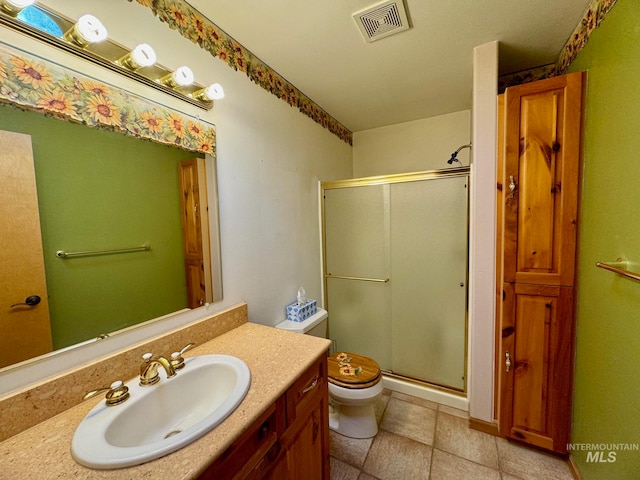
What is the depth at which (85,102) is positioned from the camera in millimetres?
853

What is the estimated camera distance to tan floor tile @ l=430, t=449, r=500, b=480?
1316 millimetres

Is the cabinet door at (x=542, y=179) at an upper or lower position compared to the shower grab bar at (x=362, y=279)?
upper

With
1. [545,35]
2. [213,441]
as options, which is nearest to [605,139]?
[545,35]

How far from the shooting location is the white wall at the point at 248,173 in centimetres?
91

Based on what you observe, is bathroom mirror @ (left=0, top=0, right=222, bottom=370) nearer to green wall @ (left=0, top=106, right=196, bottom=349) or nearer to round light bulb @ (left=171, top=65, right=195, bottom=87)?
green wall @ (left=0, top=106, right=196, bottom=349)

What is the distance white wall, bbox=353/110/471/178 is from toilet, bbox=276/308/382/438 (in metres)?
1.87

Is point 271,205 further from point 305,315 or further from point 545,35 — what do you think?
point 545,35

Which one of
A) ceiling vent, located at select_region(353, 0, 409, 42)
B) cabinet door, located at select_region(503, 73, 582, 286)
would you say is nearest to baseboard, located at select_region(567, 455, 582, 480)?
cabinet door, located at select_region(503, 73, 582, 286)

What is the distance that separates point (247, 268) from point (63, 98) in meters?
1.01

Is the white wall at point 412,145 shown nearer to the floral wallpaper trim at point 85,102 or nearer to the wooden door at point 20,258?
the floral wallpaper trim at point 85,102

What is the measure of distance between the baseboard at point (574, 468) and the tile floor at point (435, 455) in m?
0.02

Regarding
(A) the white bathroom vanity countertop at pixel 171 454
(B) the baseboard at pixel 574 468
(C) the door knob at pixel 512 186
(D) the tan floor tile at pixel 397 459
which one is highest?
(C) the door knob at pixel 512 186

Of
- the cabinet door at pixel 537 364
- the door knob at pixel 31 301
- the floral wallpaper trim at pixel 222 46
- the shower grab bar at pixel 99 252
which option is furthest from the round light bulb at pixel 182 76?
the cabinet door at pixel 537 364

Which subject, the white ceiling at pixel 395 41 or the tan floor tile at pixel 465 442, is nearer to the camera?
the white ceiling at pixel 395 41
